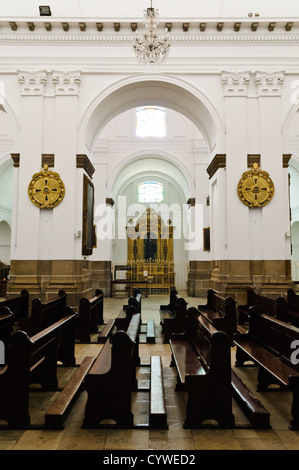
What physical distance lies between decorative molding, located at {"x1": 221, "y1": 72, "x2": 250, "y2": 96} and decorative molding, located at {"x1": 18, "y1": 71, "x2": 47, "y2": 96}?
4501 mm

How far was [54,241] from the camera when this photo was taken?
8.32 m

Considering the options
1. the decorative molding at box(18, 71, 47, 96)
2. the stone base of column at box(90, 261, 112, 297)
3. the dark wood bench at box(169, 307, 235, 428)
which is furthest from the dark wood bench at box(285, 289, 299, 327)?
the stone base of column at box(90, 261, 112, 297)

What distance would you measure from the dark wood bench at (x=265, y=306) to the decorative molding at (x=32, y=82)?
6972 mm

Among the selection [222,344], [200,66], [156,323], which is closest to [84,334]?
[156,323]

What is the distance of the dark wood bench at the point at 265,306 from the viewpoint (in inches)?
229

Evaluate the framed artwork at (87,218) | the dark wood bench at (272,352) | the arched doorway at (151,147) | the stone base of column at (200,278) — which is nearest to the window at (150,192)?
the arched doorway at (151,147)

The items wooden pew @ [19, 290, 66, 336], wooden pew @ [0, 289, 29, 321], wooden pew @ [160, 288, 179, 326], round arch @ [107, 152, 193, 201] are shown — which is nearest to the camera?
wooden pew @ [19, 290, 66, 336]

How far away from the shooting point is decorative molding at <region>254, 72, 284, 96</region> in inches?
339

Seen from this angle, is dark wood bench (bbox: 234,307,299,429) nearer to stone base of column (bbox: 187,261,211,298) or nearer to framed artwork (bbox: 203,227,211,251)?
framed artwork (bbox: 203,227,211,251)

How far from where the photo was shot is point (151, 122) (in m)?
15.7

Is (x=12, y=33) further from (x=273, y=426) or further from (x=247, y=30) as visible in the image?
(x=273, y=426)
